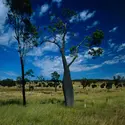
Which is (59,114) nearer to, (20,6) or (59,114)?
(59,114)

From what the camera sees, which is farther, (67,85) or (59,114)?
(67,85)

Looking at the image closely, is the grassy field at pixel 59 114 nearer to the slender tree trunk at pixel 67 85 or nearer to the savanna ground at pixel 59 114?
the savanna ground at pixel 59 114

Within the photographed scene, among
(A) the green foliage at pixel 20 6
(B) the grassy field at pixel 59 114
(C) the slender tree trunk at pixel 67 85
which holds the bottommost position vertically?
(B) the grassy field at pixel 59 114

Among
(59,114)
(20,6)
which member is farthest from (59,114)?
(20,6)

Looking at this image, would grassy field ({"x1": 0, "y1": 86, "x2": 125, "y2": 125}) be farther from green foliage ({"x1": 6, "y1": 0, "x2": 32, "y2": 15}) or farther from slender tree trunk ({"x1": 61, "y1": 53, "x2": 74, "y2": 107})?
green foliage ({"x1": 6, "y1": 0, "x2": 32, "y2": 15})

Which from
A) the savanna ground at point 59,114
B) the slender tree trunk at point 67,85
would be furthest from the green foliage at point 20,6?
the savanna ground at point 59,114

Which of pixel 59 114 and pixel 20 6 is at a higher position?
pixel 20 6

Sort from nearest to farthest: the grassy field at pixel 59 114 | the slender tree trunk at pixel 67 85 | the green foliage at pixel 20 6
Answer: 1. the grassy field at pixel 59 114
2. the slender tree trunk at pixel 67 85
3. the green foliage at pixel 20 6

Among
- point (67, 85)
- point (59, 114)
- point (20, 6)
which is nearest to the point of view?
point (59, 114)

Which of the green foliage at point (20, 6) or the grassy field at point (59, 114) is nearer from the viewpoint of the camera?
the grassy field at point (59, 114)

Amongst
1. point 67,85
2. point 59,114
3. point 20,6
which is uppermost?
point 20,6

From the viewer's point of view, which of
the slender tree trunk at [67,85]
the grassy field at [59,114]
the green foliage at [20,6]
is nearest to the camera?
the grassy field at [59,114]

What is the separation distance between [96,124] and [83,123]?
503 millimetres

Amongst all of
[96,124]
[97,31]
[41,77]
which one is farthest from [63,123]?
[41,77]
